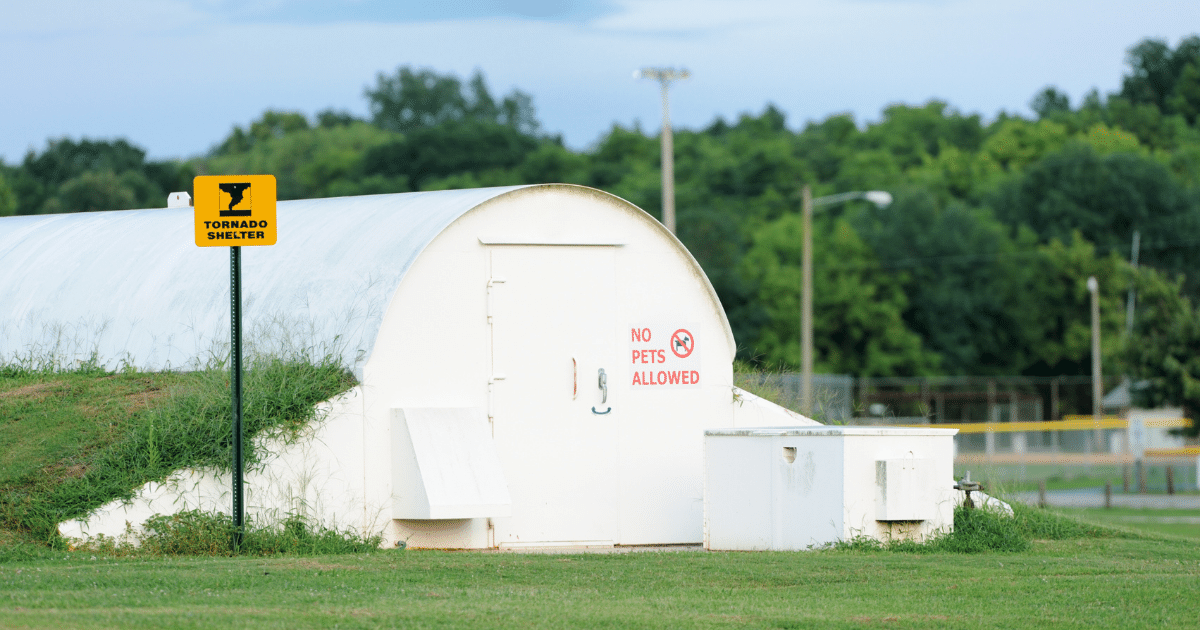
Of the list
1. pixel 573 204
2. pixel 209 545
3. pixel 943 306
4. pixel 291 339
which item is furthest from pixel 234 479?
pixel 943 306

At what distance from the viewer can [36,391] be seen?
14.3 m

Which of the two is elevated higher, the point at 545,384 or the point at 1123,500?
the point at 545,384

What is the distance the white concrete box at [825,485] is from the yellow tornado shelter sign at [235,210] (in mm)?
4400

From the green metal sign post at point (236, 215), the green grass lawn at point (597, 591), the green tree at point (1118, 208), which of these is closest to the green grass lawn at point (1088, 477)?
the green grass lawn at point (597, 591)

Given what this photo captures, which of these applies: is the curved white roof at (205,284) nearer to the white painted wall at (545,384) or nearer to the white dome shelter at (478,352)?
the white dome shelter at (478,352)

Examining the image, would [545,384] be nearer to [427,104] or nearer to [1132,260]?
[1132,260]

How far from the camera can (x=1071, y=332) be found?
74.6m

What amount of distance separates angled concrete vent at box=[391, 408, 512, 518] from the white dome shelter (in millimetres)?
18

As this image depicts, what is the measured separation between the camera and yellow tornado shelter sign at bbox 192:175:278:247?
38.1ft

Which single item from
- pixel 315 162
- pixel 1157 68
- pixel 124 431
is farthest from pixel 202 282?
pixel 1157 68

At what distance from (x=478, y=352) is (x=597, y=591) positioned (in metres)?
3.92

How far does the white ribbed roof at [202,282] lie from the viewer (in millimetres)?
14023

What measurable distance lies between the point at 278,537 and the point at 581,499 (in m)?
3.05

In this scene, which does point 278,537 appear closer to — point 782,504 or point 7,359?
point 782,504
